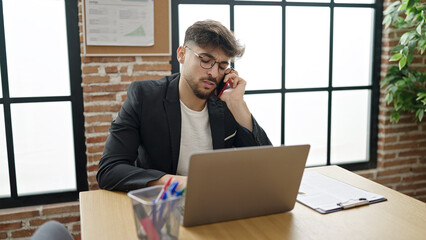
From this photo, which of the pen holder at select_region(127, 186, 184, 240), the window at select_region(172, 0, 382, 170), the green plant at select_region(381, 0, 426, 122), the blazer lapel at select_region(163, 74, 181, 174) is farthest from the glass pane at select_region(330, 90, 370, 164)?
the pen holder at select_region(127, 186, 184, 240)

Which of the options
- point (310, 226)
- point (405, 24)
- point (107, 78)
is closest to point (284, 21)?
point (405, 24)

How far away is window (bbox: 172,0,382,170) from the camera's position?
2939 mm

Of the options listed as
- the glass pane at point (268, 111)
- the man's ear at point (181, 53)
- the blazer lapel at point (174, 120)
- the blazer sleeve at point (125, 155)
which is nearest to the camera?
the blazer sleeve at point (125, 155)

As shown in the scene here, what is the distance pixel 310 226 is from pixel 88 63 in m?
1.72

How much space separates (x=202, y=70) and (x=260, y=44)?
122cm

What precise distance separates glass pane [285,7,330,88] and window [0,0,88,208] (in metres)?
1.48

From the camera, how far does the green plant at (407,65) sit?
108 inches

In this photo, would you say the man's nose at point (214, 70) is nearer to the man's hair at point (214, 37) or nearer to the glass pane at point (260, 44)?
the man's hair at point (214, 37)

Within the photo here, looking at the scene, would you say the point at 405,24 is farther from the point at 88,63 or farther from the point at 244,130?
the point at 88,63

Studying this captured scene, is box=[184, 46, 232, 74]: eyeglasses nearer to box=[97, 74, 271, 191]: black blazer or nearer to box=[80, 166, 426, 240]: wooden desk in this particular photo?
box=[97, 74, 271, 191]: black blazer

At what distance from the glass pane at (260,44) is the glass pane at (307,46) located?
8 centimetres

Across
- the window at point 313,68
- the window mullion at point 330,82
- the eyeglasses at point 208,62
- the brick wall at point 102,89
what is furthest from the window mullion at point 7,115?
the window mullion at point 330,82

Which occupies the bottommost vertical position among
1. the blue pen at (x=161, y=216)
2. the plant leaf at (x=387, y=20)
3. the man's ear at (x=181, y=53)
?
the blue pen at (x=161, y=216)

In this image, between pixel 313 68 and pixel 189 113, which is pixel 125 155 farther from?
pixel 313 68
